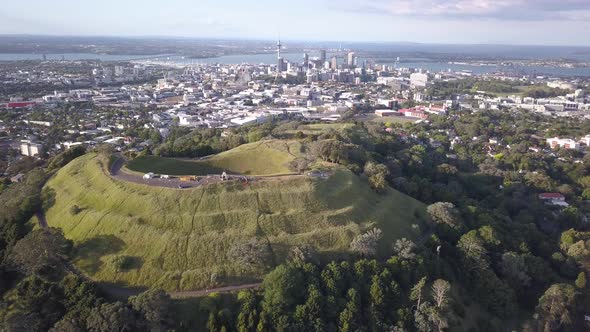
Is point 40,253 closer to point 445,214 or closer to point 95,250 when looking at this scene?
point 95,250

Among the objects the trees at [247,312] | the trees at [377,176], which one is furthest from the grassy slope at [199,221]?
the trees at [247,312]

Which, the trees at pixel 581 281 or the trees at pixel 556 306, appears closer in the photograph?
the trees at pixel 556 306

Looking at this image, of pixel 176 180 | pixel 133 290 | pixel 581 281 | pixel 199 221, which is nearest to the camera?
pixel 133 290

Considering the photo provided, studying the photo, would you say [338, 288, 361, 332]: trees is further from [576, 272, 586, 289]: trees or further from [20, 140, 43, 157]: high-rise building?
[20, 140, 43, 157]: high-rise building

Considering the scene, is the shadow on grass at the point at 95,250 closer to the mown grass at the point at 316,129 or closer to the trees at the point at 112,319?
the trees at the point at 112,319

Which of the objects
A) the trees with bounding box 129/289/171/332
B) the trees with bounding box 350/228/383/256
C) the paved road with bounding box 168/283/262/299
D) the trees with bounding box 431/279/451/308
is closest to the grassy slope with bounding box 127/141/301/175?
the trees with bounding box 350/228/383/256

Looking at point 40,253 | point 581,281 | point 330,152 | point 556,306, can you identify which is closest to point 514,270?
point 556,306

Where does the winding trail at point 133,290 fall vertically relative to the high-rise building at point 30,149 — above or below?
above

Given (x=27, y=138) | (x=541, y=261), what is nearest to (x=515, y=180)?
(x=541, y=261)
